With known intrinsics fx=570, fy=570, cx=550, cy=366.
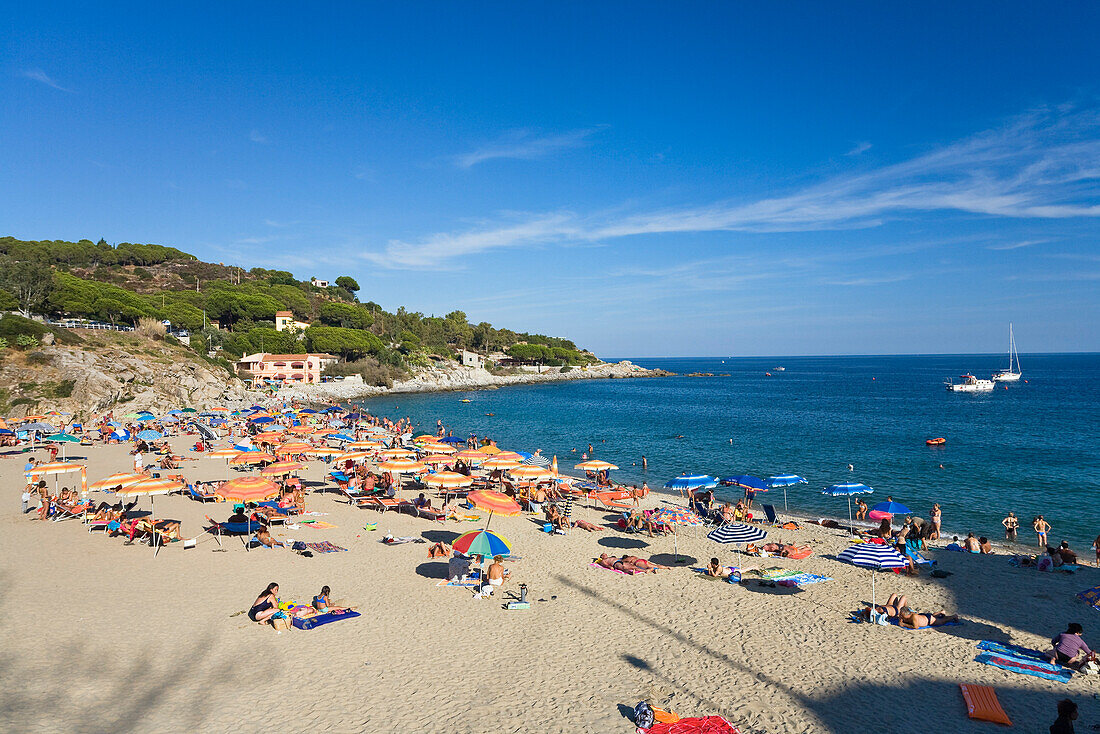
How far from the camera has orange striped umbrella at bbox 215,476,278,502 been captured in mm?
14611

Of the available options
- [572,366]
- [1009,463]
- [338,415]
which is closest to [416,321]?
[572,366]

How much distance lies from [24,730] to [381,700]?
4116 mm

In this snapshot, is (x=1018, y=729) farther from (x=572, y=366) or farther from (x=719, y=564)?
(x=572, y=366)

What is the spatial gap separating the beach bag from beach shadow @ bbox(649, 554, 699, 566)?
24.7ft

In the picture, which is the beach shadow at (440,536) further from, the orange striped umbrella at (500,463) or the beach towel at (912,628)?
the beach towel at (912,628)

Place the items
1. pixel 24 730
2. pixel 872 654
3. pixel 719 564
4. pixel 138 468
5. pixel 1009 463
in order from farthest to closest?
1. pixel 1009 463
2. pixel 138 468
3. pixel 719 564
4. pixel 872 654
5. pixel 24 730

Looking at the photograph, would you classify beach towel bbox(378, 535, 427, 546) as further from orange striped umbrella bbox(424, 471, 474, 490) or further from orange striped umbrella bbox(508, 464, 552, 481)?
orange striped umbrella bbox(508, 464, 552, 481)

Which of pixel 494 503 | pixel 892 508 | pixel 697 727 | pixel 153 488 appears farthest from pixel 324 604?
pixel 892 508

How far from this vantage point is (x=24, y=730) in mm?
6832

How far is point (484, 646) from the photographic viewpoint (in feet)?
32.3

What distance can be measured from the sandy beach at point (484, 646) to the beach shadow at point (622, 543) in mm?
1223

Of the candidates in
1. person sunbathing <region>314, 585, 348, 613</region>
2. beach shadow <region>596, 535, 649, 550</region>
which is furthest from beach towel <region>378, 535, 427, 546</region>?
beach shadow <region>596, 535, 649, 550</region>

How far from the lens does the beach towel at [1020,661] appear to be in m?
8.98

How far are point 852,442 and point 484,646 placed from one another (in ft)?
123
